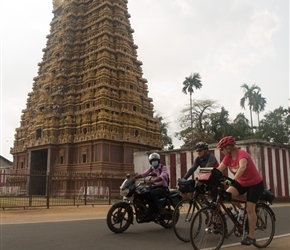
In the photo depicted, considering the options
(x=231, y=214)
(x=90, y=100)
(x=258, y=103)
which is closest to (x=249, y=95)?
(x=258, y=103)

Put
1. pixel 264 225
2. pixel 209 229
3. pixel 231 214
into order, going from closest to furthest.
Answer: pixel 209 229 → pixel 231 214 → pixel 264 225

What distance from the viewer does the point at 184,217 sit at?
6535 millimetres

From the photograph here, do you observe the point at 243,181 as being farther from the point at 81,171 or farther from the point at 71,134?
the point at 71,134

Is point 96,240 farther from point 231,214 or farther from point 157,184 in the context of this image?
point 231,214

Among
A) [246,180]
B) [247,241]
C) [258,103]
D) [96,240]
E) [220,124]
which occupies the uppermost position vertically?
[258,103]

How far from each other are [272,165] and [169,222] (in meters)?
17.3

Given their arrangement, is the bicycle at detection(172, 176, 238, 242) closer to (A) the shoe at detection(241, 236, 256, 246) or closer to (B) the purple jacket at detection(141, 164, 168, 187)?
(A) the shoe at detection(241, 236, 256, 246)

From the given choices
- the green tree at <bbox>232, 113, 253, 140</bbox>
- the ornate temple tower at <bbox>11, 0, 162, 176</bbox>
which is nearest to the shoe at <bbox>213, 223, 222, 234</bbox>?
the ornate temple tower at <bbox>11, 0, 162, 176</bbox>

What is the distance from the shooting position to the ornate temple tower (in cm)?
3212

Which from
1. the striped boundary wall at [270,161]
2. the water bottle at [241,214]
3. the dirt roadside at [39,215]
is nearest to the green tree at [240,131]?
the striped boundary wall at [270,161]

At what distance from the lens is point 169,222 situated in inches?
313

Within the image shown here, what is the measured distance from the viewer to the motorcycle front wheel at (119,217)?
7000 mm

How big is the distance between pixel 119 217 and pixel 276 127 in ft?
144

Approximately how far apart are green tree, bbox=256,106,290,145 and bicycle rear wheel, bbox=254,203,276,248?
4221 cm
